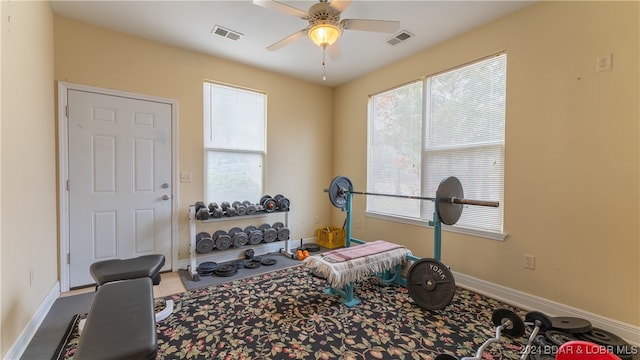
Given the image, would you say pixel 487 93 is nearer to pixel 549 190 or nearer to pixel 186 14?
pixel 549 190

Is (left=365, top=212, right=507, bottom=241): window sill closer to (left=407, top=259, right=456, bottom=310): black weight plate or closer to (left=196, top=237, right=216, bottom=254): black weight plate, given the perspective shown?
(left=407, top=259, right=456, bottom=310): black weight plate

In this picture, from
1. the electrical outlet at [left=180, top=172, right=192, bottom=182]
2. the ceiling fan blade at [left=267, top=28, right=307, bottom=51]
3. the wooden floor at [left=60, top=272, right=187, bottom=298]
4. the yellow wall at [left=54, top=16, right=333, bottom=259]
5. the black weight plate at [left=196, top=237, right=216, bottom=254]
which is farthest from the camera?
the electrical outlet at [left=180, top=172, right=192, bottom=182]

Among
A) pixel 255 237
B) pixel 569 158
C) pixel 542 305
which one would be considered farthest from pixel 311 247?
pixel 569 158

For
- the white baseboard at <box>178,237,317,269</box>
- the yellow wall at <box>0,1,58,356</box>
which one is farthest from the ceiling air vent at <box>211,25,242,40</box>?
the white baseboard at <box>178,237,317,269</box>

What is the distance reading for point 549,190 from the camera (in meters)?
2.44

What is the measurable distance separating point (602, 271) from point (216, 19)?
4.23 meters

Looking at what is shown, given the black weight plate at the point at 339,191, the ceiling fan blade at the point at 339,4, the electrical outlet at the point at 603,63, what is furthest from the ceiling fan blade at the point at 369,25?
the black weight plate at the point at 339,191

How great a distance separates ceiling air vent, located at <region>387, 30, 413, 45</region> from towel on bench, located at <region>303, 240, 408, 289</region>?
2.44 meters

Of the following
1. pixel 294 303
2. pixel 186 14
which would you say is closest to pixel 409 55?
pixel 186 14

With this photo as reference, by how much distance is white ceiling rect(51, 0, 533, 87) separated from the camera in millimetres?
2545

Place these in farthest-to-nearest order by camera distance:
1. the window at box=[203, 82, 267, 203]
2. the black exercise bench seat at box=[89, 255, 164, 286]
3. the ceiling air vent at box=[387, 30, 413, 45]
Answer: the window at box=[203, 82, 267, 203], the ceiling air vent at box=[387, 30, 413, 45], the black exercise bench seat at box=[89, 255, 164, 286]

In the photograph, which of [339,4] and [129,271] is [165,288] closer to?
[129,271]

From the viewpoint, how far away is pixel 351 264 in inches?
101

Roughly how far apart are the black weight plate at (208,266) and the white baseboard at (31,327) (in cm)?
134
